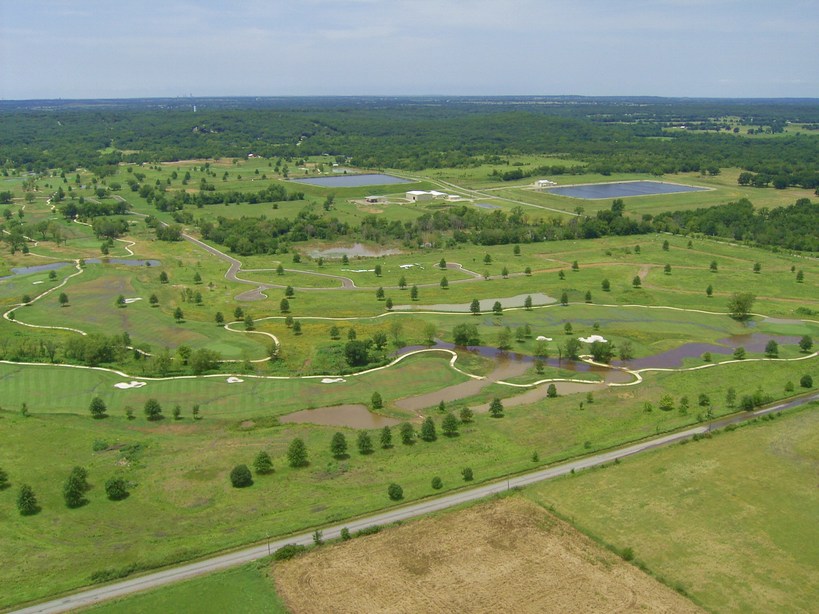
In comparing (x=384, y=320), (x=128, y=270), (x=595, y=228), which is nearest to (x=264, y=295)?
(x=384, y=320)

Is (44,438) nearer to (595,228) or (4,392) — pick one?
(4,392)

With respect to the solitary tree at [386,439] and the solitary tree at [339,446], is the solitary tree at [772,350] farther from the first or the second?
the solitary tree at [339,446]

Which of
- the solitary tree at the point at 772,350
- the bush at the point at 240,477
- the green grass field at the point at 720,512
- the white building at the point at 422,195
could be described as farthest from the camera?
the white building at the point at 422,195

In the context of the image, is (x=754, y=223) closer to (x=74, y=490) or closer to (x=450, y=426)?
(x=450, y=426)

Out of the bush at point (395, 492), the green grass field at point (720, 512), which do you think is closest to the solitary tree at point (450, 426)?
the green grass field at point (720, 512)

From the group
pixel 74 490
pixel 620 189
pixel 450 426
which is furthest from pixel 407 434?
pixel 620 189

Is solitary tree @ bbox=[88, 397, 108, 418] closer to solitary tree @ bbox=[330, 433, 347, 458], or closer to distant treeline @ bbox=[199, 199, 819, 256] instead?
solitary tree @ bbox=[330, 433, 347, 458]
